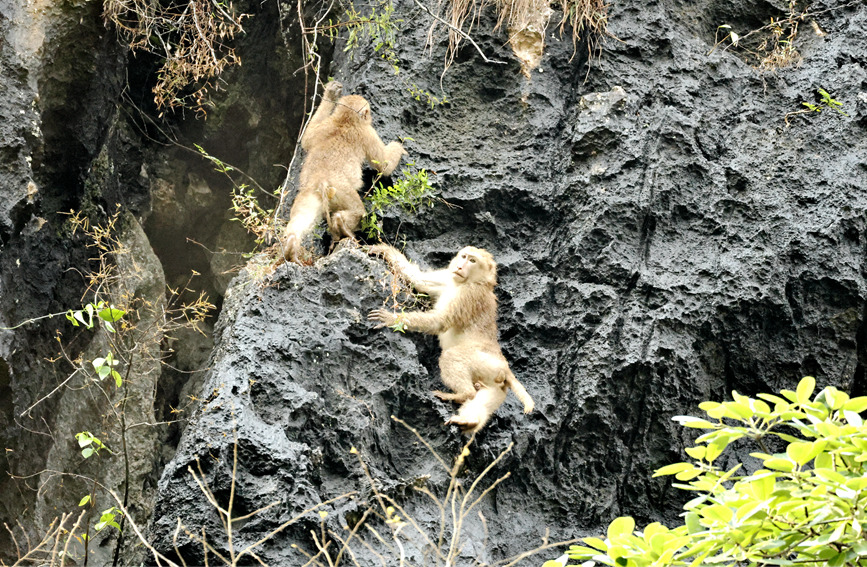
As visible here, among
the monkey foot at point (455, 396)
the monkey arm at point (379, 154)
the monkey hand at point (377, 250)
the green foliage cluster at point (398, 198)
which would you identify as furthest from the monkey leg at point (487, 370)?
the monkey arm at point (379, 154)

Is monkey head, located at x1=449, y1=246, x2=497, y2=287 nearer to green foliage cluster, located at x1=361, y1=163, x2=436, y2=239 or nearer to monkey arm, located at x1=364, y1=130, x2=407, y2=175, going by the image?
green foliage cluster, located at x1=361, y1=163, x2=436, y2=239

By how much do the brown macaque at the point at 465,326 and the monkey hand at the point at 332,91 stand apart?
182cm

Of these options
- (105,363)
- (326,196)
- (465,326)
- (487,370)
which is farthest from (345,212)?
(105,363)

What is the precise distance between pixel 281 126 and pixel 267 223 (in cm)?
265

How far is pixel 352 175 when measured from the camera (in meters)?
6.45

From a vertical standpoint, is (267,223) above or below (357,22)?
below

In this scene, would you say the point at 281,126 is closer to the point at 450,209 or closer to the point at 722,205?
the point at 450,209

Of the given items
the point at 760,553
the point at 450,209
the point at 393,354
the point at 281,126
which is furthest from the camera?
the point at 281,126

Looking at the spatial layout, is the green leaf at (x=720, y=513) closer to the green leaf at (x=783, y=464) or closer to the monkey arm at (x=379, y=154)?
the green leaf at (x=783, y=464)

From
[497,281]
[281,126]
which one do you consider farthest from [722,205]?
[281,126]

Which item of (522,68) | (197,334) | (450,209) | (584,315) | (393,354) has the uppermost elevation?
(522,68)

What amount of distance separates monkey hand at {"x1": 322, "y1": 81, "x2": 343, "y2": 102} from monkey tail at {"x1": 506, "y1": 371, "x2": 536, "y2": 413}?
305cm

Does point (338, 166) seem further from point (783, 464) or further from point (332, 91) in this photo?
point (783, 464)

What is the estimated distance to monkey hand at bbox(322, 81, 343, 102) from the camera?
7176mm
